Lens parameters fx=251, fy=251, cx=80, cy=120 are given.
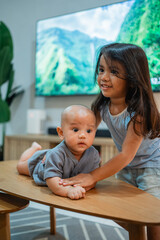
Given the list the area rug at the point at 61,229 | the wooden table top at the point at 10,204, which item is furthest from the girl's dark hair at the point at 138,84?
the area rug at the point at 61,229

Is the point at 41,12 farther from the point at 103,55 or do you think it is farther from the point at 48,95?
the point at 103,55

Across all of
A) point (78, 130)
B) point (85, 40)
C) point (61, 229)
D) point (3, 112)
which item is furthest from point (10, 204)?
point (85, 40)

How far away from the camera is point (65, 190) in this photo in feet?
2.51

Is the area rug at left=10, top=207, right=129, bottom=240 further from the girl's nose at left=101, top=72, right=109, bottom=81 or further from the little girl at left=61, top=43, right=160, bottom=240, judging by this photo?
the girl's nose at left=101, top=72, right=109, bottom=81

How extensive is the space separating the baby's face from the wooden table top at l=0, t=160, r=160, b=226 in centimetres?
16

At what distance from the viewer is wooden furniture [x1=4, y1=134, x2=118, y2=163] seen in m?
2.26

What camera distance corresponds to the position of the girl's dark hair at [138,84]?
0.86 metres

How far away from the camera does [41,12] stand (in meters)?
3.17

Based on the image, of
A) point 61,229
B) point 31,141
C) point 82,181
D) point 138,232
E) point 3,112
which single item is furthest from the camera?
point 3,112

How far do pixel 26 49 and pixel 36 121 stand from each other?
40.9 inches

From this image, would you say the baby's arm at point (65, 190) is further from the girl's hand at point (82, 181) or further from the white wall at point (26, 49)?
the white wall at point (26, 49)

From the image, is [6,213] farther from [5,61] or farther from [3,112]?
[5,61]

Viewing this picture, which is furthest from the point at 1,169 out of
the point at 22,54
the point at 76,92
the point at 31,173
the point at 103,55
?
the point at 22,54

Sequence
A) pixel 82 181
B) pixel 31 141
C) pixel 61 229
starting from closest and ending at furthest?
pixel 82 181, pixel 61 229, pixel 31 141
